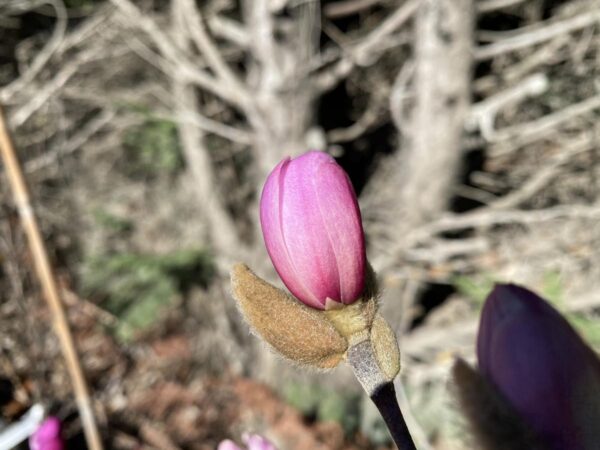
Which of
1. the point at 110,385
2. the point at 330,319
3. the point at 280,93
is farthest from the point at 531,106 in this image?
the point at 330,319

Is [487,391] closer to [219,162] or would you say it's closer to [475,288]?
[475,288]

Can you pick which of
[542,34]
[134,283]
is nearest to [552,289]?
[542,34]

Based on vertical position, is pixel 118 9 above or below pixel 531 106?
above

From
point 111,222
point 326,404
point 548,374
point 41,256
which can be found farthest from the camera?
point 111,222

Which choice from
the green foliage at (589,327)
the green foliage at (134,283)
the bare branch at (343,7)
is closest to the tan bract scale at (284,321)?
the green foliage at (589,327)

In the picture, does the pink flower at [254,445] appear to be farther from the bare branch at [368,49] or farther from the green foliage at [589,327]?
the bare branch at [368,49]

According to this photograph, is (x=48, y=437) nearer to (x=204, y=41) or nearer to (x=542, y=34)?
(x=204, y=41)

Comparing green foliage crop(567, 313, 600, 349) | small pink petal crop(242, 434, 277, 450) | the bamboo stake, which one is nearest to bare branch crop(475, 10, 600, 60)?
green foliage crop(567, 313, 600, 349)
